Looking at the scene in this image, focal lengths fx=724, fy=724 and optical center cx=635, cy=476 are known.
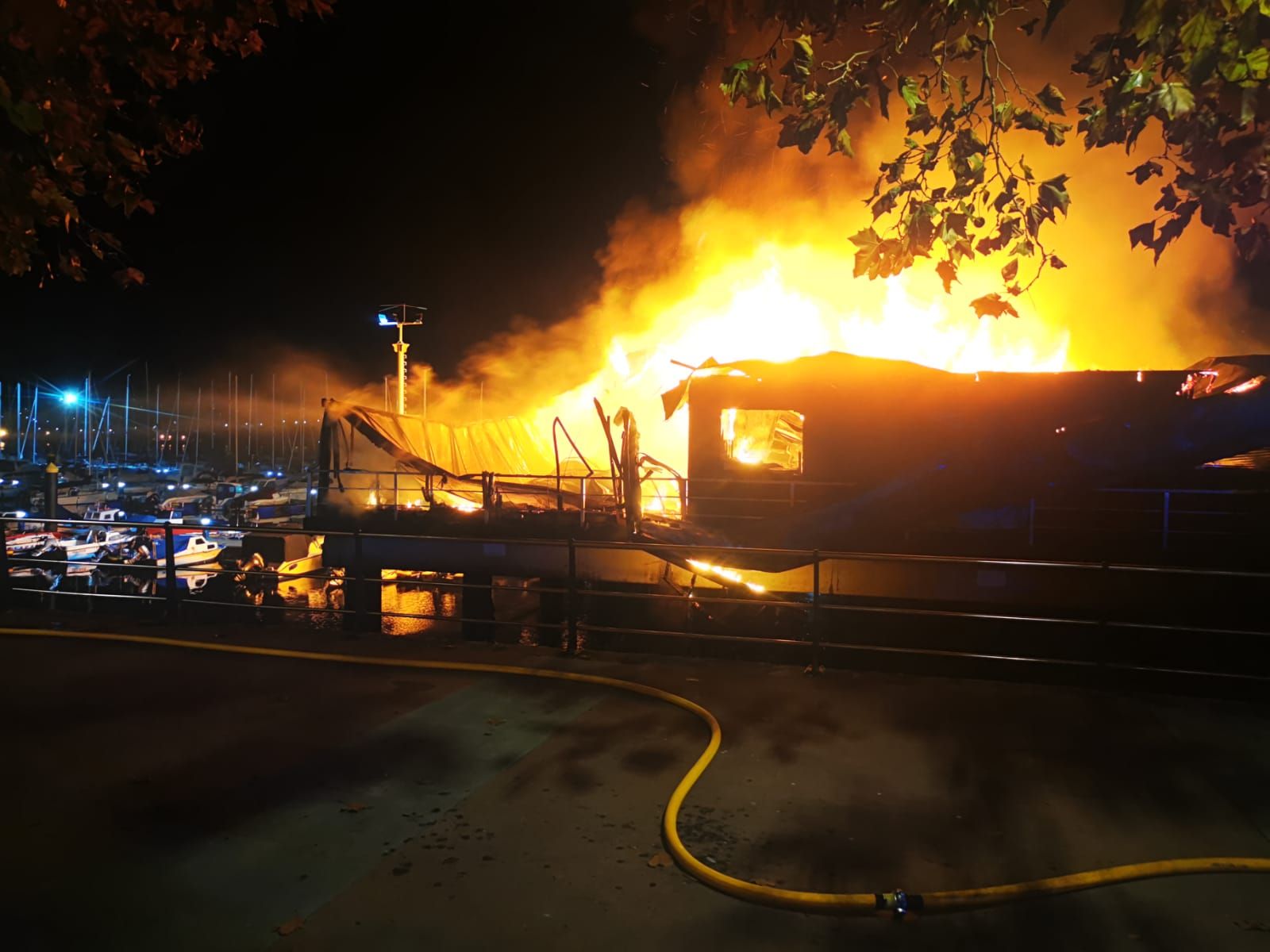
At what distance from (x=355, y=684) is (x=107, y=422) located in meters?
84.6

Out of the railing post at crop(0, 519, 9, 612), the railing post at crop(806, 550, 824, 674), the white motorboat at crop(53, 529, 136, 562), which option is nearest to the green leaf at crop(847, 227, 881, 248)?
the railing post at crop(806, 550, 824, 674)

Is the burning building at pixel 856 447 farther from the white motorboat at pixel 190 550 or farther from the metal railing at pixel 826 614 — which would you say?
the white motorboat at pixel 190 550

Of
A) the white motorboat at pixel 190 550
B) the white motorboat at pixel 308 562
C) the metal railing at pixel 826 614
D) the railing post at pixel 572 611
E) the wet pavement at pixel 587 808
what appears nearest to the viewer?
the wet pavement at pixel 587 808

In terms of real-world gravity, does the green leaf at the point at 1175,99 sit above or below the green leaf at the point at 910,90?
below

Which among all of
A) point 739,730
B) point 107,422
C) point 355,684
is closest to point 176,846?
point 355,684

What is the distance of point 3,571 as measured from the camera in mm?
8797

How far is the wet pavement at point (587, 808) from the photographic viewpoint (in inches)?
120

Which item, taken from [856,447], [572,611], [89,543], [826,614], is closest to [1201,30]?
[572,611]

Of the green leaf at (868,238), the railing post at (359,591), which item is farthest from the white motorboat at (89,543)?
the green leaf at (868,238)

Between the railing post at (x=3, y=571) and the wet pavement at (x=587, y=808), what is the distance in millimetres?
3260

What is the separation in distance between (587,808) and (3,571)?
8.83 meters

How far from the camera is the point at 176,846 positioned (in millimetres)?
3625

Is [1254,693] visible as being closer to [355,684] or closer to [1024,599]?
[1024,599]

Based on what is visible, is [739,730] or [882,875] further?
[739,730]
